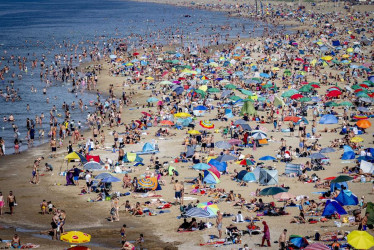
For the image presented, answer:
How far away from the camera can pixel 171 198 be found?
76.5 feet

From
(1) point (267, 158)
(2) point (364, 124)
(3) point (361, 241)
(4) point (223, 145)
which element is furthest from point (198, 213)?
(2) point (364, 124)

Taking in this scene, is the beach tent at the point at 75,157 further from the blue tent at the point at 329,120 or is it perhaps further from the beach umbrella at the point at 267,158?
the blue tent at the point at 329,120

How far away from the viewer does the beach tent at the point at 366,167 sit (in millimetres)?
24344

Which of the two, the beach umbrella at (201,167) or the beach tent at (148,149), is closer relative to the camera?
the beach umbrella at (201,167)

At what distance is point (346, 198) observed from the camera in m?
20.4

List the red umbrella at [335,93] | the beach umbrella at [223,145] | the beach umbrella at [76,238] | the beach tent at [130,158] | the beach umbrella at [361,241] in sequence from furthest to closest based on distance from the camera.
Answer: the red umbrella at [335,93] < the beach umbrella at [223,145] < the beach tent at [130,158] < the beach umbrella at [76,238] < the beach umbrella at [361,241]

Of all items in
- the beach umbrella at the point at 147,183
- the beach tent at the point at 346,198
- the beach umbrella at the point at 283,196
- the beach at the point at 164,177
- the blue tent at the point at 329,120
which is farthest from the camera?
the blue tent at the point at 329,120

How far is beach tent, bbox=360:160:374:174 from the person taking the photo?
79.9ft

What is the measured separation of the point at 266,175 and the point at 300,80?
1053 inches

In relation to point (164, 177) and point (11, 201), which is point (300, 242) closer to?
point (164, 177)

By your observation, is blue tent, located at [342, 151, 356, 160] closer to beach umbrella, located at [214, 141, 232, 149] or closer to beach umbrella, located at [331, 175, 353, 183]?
beach umbrella, located at [331, 175, 353, 183]

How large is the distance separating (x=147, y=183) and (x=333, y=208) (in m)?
8.40

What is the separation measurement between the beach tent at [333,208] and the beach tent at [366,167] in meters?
5.34

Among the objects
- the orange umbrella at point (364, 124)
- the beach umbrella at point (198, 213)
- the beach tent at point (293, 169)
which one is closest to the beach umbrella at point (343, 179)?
the beach tent at point (293, 169)
